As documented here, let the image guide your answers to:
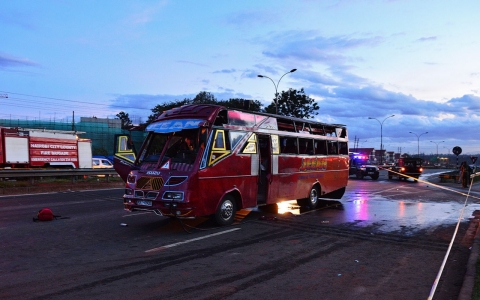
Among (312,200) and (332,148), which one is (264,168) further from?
(332,148)

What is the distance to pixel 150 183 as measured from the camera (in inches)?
370

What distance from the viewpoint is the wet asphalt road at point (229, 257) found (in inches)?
222

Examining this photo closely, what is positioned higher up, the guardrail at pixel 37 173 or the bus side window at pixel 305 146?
the bus side window at pixel 305 146

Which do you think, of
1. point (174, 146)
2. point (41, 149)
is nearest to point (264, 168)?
point (174, 146)

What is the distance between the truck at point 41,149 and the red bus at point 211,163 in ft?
64.6

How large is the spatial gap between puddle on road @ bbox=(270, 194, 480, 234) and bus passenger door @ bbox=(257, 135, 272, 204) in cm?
170

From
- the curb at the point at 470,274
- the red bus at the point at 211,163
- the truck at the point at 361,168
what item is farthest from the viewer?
the truck at the point at 361,168

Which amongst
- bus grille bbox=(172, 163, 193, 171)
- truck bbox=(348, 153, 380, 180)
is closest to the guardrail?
bus grille bbox=(172, 163, 193, 171)

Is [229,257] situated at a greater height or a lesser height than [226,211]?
lesser

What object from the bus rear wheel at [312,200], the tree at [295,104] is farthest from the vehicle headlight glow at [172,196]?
the tree at [295,104]

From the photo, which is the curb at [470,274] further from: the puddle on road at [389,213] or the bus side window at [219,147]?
the bus side window at [219,147]

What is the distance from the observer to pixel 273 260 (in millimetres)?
7246

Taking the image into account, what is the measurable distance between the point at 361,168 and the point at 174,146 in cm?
3026

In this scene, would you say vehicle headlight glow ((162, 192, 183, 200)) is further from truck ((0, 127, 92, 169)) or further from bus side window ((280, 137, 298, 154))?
truck ((0, 127, 92, 169))
